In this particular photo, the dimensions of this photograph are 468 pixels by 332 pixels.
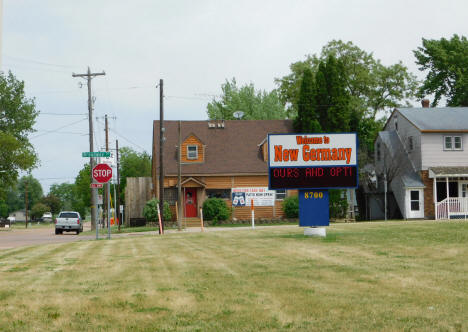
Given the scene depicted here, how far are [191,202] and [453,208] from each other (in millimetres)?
19282

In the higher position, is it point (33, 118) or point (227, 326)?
point (33, 118)

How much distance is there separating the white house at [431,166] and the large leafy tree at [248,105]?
82.5ft

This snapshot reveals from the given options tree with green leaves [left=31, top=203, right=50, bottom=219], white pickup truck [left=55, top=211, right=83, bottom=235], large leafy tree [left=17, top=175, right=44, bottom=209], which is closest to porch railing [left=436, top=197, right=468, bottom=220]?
white pickup truck [left=55, top=211, right=83, bottom=235]

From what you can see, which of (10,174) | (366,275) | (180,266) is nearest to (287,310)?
(366,275)

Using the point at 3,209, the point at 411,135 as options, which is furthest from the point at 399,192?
the point at 3,209

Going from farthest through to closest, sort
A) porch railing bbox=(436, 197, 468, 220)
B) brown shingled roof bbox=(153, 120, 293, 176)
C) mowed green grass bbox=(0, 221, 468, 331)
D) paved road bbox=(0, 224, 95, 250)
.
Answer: brown shingled roof bbox=(153, 120, 293, 176) < porch railing bbox=(436, 197, 468, 220) < paved road bbox=(0, 224, 95, 250) < mowed green grass bbox=(0, 221, 468, 331)

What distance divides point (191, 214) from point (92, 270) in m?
34.9

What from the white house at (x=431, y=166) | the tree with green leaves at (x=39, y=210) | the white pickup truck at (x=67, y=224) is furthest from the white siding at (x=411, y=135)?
the tree with green leaves at (x=39, y=210)

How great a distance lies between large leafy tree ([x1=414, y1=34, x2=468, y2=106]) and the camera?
62062 mm

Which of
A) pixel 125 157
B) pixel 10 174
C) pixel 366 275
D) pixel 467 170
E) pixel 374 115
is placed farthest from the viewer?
pixel 125 157

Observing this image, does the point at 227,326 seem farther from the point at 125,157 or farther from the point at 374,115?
the point at 125,157

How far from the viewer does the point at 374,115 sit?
2409 inches

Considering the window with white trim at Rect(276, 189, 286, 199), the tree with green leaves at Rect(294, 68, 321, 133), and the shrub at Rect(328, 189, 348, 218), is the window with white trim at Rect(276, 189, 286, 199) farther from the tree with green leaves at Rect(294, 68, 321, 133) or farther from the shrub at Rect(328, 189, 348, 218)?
the tree with green leaves at Rect(294, 68, 321, 133)

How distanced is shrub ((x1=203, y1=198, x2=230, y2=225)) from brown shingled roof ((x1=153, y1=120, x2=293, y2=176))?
113 inches
